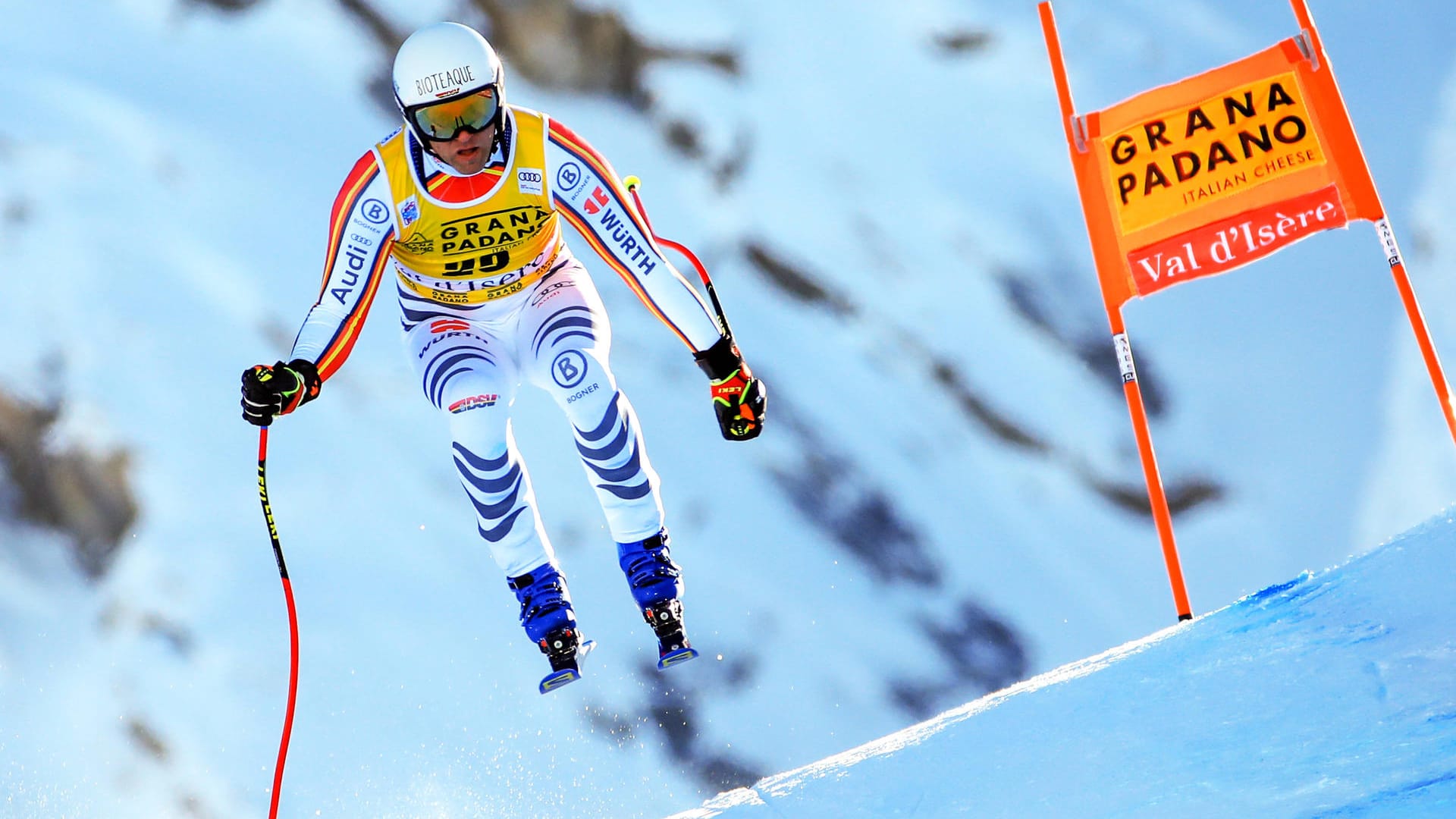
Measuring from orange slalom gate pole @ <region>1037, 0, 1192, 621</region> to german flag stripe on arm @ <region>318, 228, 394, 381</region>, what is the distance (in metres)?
2.47

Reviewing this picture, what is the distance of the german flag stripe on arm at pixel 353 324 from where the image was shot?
389cm

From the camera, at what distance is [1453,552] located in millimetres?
3750

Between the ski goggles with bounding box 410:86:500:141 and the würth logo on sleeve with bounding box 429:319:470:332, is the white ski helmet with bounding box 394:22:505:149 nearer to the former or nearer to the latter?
the ski goggles with bounding box 410:86:500:141

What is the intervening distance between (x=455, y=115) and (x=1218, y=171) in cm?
272

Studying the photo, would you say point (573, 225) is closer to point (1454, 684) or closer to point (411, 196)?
point (411, 196)

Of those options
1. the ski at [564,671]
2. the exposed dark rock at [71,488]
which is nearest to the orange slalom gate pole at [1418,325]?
the ski at [564,671]

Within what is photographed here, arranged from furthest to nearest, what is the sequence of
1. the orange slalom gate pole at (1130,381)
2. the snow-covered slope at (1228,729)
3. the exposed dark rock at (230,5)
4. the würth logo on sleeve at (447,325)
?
the exposed dark rock at (230,5) < the orange slalom gate pole at (1130,381) < the würth logo on sleeve at (447,325) < the snow-covered slope at (1228,729)

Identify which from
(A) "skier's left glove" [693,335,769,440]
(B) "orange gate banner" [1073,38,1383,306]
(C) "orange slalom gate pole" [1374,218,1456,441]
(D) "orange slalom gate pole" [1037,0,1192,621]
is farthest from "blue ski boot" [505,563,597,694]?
(C) "orange slalom gate pole" [1374,218,1456,441]

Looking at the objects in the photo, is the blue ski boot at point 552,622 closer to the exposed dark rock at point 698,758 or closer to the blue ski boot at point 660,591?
the blue ski boot at point 660,591

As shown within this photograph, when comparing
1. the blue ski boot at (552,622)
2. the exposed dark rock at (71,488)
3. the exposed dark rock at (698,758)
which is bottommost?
the exposed dark rock at (698,758)

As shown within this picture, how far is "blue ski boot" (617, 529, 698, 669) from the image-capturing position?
3938 mm

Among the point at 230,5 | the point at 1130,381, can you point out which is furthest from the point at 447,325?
the point at 230,5

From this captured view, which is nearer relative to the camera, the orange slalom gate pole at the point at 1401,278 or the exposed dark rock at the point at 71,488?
the orange slalom gate pole at the point at 1401,278

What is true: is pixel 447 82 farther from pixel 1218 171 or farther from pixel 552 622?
pixel 1218 171
